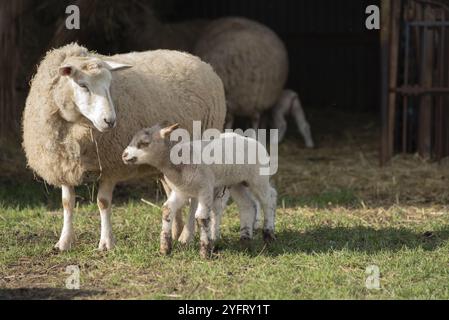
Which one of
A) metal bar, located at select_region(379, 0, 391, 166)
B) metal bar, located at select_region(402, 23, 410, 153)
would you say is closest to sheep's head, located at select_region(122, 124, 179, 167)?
metal bar, located at select_region(379, 0, 391, 166)

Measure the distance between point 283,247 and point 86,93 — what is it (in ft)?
6.35

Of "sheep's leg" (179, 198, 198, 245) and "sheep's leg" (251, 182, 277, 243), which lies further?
"sheep's leg" (179, 198, 198, 245)

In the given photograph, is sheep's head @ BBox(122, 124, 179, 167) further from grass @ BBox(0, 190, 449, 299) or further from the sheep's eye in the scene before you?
grass @ BBox(0, 190, 449, 299)

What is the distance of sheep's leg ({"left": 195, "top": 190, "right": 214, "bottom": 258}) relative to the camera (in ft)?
22.1

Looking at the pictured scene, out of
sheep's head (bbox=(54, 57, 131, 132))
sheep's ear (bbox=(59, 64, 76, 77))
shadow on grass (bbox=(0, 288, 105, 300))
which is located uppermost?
sheep's ear (bbox=(59, 64, 76, 77))

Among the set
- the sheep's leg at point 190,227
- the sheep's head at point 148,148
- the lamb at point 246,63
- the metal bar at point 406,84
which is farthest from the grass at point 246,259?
the lamb at point 246,63

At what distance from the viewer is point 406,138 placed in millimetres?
11562

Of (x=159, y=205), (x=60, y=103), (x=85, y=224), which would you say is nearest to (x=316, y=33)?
(x=159, y=205)

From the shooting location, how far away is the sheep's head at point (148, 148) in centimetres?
667

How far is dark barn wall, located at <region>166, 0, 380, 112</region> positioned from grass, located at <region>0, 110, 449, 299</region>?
15.0 feet

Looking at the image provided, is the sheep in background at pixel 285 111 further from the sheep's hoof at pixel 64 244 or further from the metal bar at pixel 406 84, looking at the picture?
the sheep's hoof at pixel 64 244

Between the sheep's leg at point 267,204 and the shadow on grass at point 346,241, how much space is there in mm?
86
